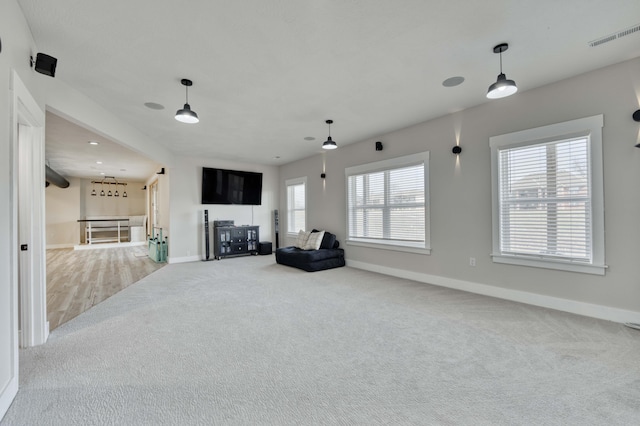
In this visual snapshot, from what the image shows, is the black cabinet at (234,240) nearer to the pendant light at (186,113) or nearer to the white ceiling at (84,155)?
the white ceiling at (84,155)

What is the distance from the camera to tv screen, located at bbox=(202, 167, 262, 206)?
739 centimetres

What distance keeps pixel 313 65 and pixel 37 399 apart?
11.5 ft

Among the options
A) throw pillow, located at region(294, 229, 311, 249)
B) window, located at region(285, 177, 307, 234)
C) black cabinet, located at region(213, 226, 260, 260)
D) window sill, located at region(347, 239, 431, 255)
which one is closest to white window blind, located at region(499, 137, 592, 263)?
window sill, located at region(347, 239, 431, 255)

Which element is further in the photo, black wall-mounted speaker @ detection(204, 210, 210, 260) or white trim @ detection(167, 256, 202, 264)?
black wall-mounted speaker @ detection(204, 210, 210, 260)

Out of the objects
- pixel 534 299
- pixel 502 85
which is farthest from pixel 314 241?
pixel 502 85

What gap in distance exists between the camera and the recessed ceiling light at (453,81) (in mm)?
3209

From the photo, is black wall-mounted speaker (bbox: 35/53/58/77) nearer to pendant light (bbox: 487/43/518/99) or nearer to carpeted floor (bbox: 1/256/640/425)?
carpeted floor (bbox: 1/256/640/425)

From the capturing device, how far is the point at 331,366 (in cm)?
218

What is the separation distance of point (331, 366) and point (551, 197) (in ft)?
11.0

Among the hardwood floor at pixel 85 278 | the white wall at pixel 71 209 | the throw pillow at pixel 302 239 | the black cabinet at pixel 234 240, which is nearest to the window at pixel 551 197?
the throw pillow at pixel 302 239

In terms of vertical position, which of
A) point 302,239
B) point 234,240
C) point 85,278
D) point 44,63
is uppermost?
point 44,63

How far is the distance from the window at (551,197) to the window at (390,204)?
1169mm

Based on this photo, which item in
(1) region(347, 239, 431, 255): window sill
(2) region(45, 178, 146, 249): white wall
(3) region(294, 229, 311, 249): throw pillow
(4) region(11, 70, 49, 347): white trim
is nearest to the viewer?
(4) region(11, 70, 49, 347): white trim

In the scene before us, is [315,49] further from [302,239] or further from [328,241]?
[302,239]
